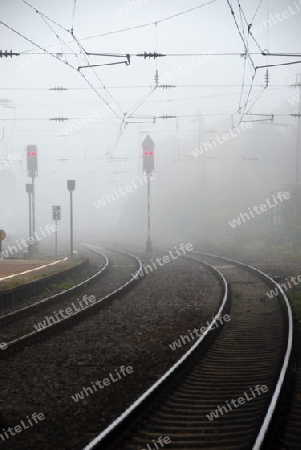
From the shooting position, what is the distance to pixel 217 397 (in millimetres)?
6965

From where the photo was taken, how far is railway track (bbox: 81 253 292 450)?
5.54 meters

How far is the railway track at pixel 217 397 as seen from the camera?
5.54 m

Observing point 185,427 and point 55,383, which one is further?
point 55,383

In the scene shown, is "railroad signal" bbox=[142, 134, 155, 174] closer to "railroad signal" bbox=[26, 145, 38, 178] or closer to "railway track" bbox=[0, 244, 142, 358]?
"railroad signal" bbox=[26, 145, 38, 178]

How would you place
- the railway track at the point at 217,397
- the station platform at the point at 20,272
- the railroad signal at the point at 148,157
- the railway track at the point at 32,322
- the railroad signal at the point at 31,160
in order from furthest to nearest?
the railroad signal at the point at 148,157, the railroad signal at the point at 31,160, the station platform at the point at 20,272, the railway track at the point at 32,322, the railway track at the point at 217,397

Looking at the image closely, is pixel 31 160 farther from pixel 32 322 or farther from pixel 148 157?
pixel 32 322

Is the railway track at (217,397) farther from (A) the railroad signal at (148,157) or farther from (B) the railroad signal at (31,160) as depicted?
(B) the railroad signal at (31,160)

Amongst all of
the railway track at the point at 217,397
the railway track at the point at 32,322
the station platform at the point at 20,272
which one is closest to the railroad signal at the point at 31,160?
the station platform at the point at 20,272

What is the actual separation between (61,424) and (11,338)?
16.2ft

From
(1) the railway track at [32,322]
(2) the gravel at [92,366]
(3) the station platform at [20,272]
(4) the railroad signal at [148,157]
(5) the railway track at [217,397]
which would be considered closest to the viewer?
(5) the railway track at [217,397]

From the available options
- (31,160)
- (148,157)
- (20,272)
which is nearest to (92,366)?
(20,272)

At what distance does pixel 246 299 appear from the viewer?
49.5ft

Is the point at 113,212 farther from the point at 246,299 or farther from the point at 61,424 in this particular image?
the point at 61,424

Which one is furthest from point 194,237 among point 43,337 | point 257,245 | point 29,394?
point 29,394
